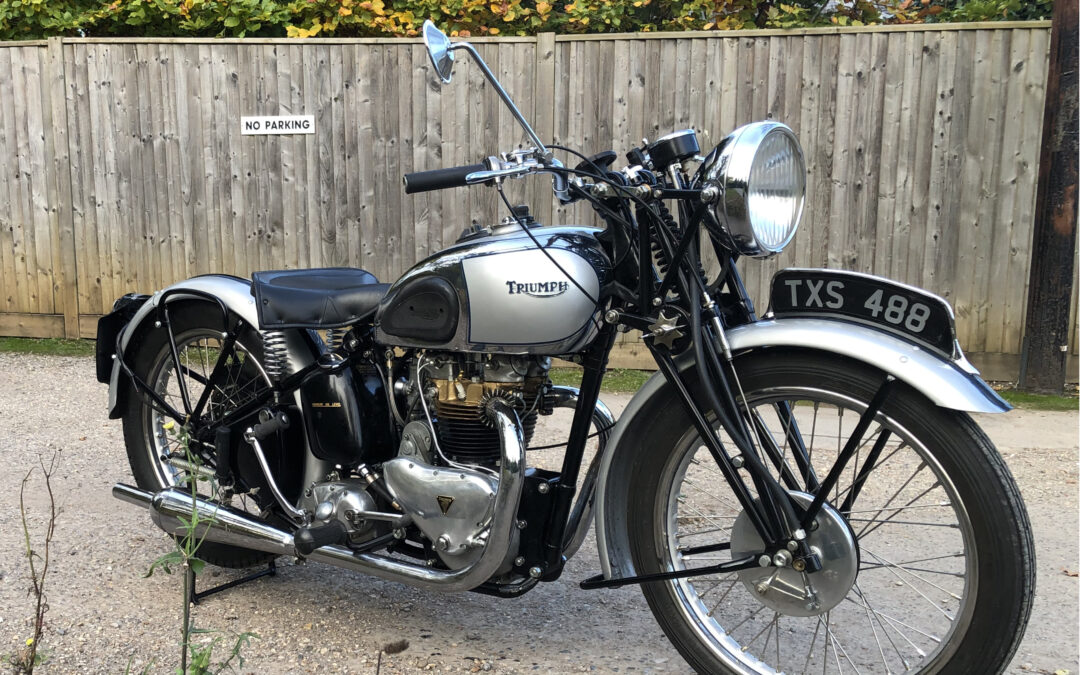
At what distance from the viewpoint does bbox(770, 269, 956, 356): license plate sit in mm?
2133

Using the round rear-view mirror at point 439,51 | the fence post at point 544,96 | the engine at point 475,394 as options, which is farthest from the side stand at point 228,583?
the fence post at point 544,96

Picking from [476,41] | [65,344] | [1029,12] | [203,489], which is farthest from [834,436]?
[65,344]

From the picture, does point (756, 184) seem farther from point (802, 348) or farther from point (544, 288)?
point (544, 288)

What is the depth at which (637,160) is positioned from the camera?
95.0 inches

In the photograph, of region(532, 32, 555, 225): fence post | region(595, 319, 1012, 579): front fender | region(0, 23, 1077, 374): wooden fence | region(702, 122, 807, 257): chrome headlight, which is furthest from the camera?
region(532, 32, 555, 225): fence post

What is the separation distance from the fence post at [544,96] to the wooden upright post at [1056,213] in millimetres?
2894

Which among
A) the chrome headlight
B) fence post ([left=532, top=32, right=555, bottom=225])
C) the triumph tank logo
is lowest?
the triumph tank logo

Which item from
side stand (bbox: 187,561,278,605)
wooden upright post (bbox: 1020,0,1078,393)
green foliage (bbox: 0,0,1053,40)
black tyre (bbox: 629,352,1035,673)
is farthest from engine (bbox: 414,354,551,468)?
green foliage (bbox: 0,0,1053,40)

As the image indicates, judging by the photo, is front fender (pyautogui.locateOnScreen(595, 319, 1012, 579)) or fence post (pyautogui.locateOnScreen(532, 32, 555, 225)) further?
fence post (pyautogui.locateOnScreen(532, 32, 555, 225))

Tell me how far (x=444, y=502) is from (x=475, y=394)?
300 millimetres

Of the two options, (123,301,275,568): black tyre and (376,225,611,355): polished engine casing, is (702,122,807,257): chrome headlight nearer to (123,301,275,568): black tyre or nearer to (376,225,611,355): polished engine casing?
(376,225,611,355): polished engine casing

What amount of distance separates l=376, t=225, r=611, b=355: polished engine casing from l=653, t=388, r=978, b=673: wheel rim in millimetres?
427

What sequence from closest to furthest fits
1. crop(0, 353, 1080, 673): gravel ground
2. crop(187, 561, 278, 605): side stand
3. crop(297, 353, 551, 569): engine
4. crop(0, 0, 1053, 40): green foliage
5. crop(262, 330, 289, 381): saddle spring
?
crop(297, 353, 551, 569): engine < crop(0, 353, 1080, 673): gravel ground < crop(262, 330, 289, 381): saddle spring < crop(187, 561, 278, 605): side stand < crop(0, 0, 1053, 40): green foliage

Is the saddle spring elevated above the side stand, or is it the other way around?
the saddle spring
